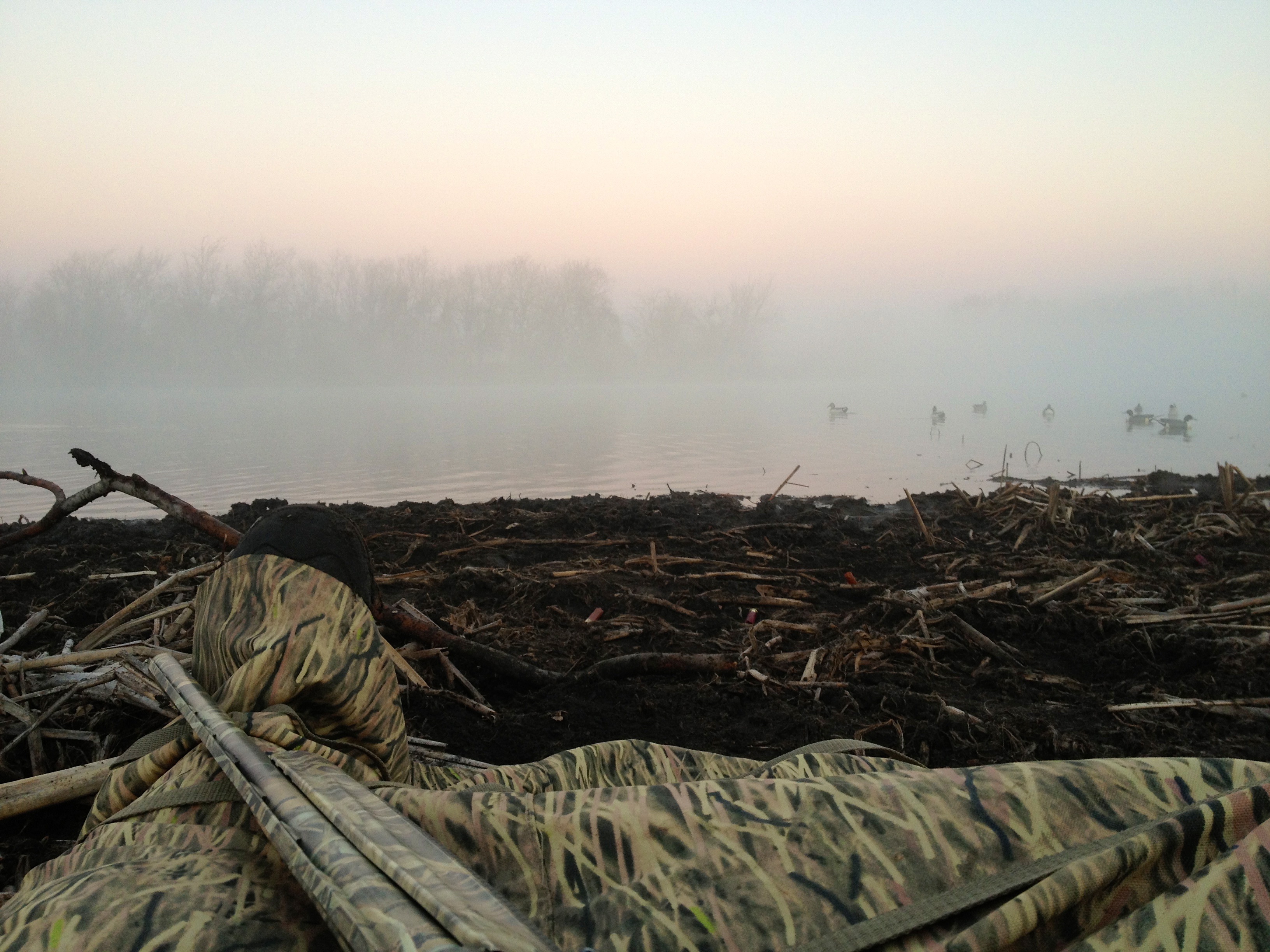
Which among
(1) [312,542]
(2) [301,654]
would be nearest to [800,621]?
(1) [312,542]

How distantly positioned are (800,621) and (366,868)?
4.16 m

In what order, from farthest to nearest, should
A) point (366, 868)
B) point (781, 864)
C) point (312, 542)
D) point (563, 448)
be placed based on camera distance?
1. point (563, 448)
2. point (312, 542)
3. point (781, 864)
4. point (366, 868)

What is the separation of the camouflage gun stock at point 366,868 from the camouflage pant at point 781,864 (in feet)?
0.24

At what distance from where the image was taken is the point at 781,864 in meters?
1.01

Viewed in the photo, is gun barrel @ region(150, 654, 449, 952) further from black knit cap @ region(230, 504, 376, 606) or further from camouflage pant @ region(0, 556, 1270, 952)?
black knit cap @ region(230, 504, 376, 606)

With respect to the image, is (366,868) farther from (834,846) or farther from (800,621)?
(800,621)

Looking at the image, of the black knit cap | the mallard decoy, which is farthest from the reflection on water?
the black knit cap

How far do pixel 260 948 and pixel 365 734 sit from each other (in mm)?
824

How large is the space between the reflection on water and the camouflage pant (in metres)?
9.17

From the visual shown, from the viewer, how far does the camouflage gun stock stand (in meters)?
0.78

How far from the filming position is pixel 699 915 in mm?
953

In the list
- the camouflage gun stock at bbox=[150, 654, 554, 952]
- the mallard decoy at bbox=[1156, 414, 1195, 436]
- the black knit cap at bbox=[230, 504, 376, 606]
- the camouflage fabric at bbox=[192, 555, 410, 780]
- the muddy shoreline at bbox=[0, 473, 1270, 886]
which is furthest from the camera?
the mallard decoy at bbox=[1156, 414, 1195, 436]

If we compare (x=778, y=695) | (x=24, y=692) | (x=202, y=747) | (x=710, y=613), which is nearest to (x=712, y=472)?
(x=710, y=613)

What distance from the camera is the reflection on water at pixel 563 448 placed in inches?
446
